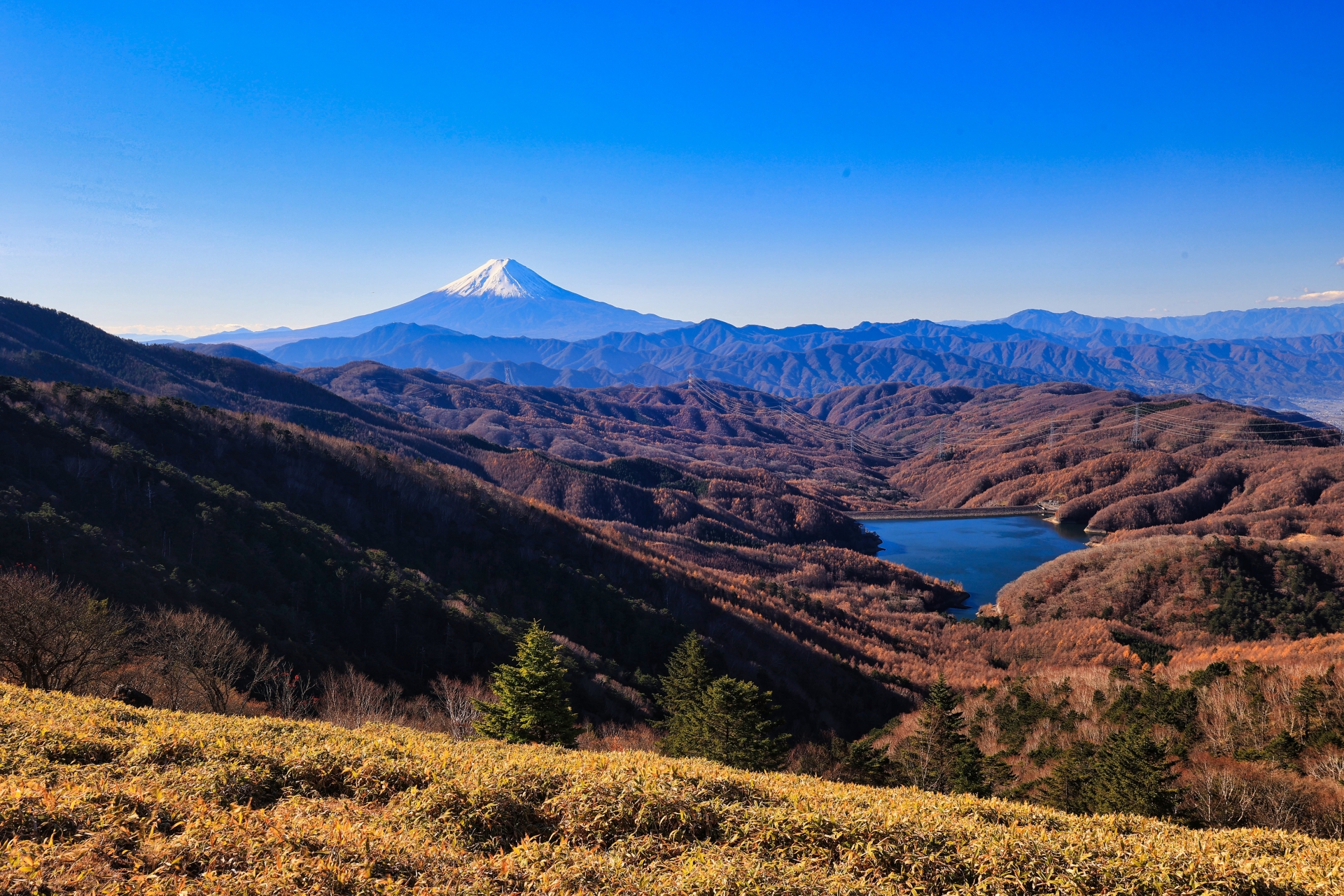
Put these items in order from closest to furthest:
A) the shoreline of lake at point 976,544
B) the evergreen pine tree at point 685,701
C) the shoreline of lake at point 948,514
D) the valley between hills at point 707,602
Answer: the valley between hills at point 707,602 < the evergreen pine tree at point 685,701 < the shoreline of lake at point 976,544 < the shoreline of lake at point 948,514

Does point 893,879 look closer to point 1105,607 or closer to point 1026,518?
point 1105,607

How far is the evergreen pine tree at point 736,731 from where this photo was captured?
20062 mm

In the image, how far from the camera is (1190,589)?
2142 inches

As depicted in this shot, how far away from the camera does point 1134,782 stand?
14.8m

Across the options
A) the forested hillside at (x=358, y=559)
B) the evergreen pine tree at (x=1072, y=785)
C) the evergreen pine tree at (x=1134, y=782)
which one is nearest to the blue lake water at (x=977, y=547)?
the forested hillside at (x=358, y=559)

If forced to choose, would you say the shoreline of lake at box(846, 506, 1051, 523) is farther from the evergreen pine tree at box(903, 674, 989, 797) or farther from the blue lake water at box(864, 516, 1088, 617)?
the evergreen pine tree at box(903, 674, 989, 797)

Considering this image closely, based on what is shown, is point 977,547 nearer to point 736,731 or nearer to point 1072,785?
point 1072,785

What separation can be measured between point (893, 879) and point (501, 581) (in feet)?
140

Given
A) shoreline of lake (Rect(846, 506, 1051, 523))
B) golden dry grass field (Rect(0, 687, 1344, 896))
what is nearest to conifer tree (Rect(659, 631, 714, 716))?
golden dry grass field (Rect(0, 687, 1344, 896))

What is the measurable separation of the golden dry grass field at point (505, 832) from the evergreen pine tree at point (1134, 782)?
600 centimetres

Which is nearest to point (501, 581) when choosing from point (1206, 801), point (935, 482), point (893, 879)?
point (1206, 801)

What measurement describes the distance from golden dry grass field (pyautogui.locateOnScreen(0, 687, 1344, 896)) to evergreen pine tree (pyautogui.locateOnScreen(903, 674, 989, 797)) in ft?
33.0

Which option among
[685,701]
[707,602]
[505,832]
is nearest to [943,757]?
[685,701]

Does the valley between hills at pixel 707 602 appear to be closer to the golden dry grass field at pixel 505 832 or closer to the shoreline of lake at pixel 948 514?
the golden dry grass field at pixel 505 832
